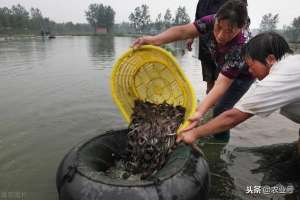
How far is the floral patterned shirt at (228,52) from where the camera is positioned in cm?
351

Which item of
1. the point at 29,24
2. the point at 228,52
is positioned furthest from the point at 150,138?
the point at 29,24

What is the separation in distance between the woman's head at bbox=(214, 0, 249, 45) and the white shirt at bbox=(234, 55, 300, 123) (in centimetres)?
77

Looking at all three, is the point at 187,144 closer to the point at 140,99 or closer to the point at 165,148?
the point at 165,148

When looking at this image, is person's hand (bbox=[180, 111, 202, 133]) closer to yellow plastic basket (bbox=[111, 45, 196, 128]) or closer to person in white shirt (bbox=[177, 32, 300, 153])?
person in white shirt (bbox=[177, 32, 300, 153])

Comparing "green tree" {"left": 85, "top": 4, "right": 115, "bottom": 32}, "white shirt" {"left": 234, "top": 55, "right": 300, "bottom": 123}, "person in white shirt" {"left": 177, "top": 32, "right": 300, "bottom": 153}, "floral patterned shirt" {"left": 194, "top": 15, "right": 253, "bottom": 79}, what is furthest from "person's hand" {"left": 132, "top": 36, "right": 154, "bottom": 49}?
"green tree" {"left": 85, "top": 4, "right": 115, "bottom": 32}

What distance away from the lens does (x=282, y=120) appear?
5840 millimetres

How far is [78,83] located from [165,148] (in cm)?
678

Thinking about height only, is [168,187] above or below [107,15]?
below

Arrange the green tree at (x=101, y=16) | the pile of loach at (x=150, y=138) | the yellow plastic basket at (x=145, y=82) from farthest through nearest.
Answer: the green tree at (x=101, y=16) → the yellow plastic basket at (x=145, y=82) → the pile of loach at (x=150, y=138)

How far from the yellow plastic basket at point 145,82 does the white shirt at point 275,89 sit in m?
1.01

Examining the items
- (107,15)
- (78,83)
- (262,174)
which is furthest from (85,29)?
(262,174)

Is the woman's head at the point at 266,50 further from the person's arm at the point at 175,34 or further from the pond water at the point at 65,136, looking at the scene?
the pond water at the point at 65,136

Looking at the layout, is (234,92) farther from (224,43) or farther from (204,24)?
(204,24)

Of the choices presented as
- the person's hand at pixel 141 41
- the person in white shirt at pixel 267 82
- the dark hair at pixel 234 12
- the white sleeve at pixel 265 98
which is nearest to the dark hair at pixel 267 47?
the person in white shirt at pixel 267 82
